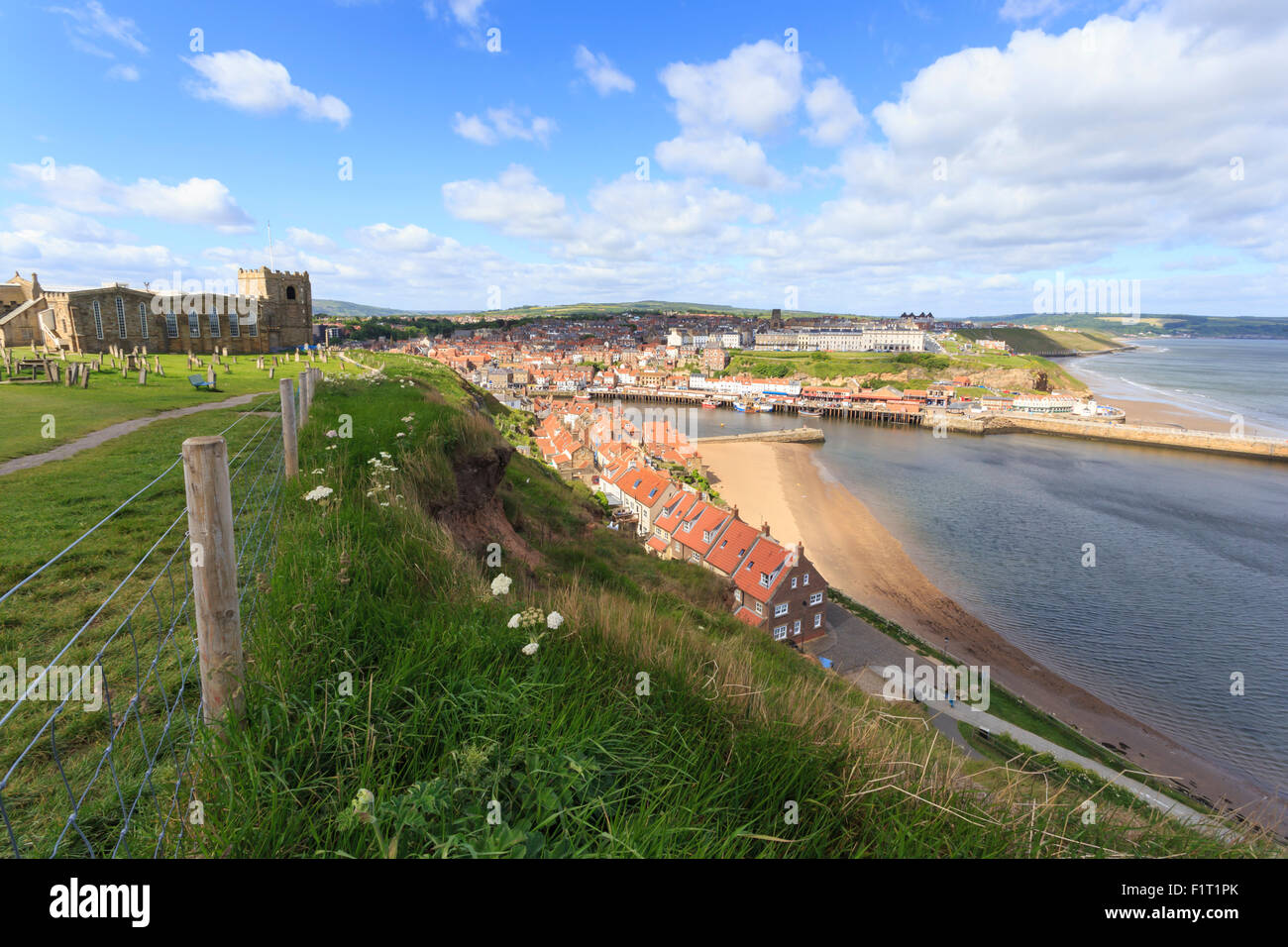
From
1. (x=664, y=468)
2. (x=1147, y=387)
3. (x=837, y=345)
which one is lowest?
(x=664, y=468)

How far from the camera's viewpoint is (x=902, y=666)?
20641 millimetres

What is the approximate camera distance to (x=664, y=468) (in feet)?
163

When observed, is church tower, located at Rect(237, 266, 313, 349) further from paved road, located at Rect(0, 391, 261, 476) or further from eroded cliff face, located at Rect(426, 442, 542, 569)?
eroded cliff face, located at Rect(426, 442, 542, 569)

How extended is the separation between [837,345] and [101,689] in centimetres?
Answer: 20906

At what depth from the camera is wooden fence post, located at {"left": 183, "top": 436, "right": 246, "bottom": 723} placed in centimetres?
277

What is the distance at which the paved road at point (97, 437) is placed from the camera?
9303 mm

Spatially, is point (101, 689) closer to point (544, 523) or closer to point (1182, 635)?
point (544, 523)

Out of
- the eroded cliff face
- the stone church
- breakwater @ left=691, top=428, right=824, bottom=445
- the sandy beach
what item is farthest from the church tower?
breakwater @ left=691, top=428, right=824, bottom=445

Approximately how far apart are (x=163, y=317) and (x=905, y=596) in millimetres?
43157

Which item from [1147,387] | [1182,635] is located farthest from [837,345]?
[1182,635]

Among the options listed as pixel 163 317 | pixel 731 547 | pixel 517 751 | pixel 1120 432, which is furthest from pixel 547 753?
pixel 1120 432

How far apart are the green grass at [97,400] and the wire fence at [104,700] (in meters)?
7.42

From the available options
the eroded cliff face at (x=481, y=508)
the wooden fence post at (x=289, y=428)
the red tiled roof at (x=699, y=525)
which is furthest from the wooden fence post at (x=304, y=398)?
the red tiled roof at (x=699, y=525)
